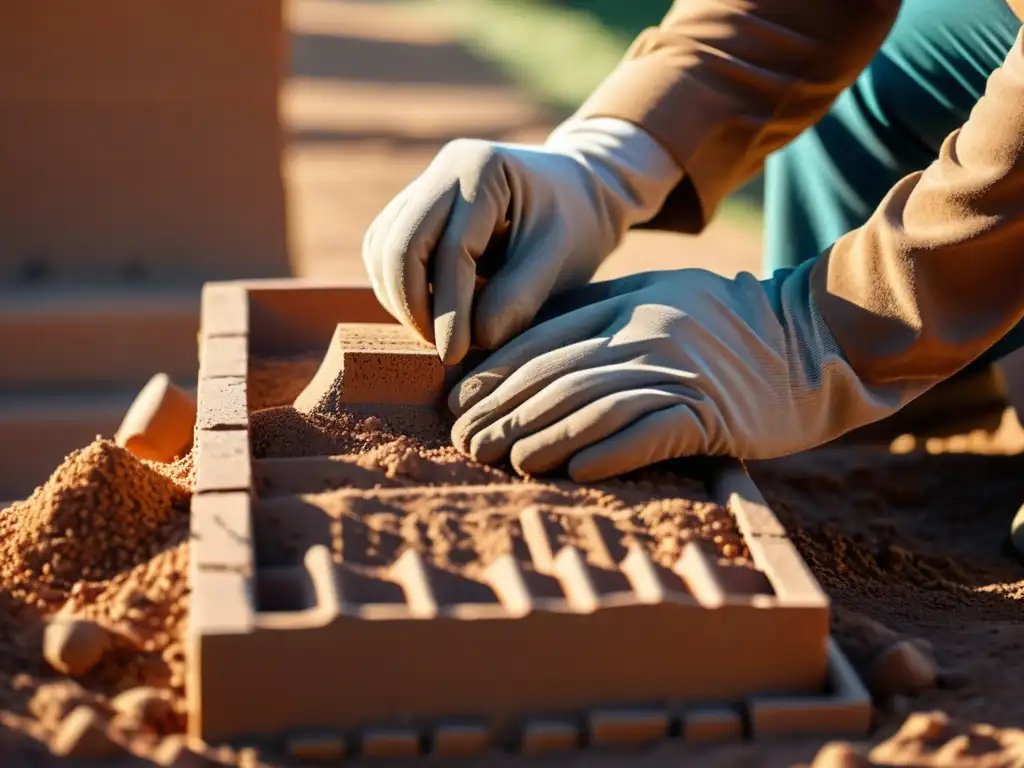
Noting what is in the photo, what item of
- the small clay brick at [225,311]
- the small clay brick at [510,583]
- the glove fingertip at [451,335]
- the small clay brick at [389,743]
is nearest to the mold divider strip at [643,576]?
the small clay brick at [510,583]

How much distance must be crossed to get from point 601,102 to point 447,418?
63cm

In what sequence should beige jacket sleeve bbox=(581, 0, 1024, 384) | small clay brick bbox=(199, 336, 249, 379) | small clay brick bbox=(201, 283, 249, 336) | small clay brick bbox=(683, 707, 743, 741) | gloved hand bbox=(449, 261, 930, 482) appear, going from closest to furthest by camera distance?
small clay brick bbox=(683, 707, 743, 741) < gloved hand bbox=(449, 261, 930, 482) < beige jacket sleeve bbox=(581, 0, 1024, 384) < small clay brick bbox=(199, 336, 249, 379) < small clay brick bbox=(201, 283, 249, 336)

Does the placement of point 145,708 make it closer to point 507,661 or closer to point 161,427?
point 507,661

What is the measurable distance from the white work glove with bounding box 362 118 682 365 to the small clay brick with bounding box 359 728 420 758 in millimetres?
530

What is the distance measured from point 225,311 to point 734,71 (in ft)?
2.67

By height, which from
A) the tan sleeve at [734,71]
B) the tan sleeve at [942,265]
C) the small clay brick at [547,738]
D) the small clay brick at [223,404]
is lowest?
the small clay brick at [547,738]

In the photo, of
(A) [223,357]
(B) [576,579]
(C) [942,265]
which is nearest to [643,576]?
(B) [576,579]

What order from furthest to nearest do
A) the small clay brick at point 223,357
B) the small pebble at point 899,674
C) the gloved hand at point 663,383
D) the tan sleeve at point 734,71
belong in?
the tan sleeve at point 734,71
the small clay brick at point 223,357
the gloved hand at point 663,383
the small pebble at point 899,674

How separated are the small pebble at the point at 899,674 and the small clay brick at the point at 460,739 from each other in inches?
16.3

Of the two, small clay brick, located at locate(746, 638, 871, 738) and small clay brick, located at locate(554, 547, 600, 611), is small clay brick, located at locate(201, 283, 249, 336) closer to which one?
small clay brick, located at locate(554, 547, 600, 611)

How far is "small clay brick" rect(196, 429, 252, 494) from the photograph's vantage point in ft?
4.88

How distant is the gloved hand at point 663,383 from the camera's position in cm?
160

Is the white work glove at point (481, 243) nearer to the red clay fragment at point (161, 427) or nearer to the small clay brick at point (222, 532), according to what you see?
the small clay brick at point (222, 532)

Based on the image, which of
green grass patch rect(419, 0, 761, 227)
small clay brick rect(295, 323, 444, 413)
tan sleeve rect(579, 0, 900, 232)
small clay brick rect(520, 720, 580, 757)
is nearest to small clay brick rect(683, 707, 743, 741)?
small clay brick rect(520, 720, 580, 757)
